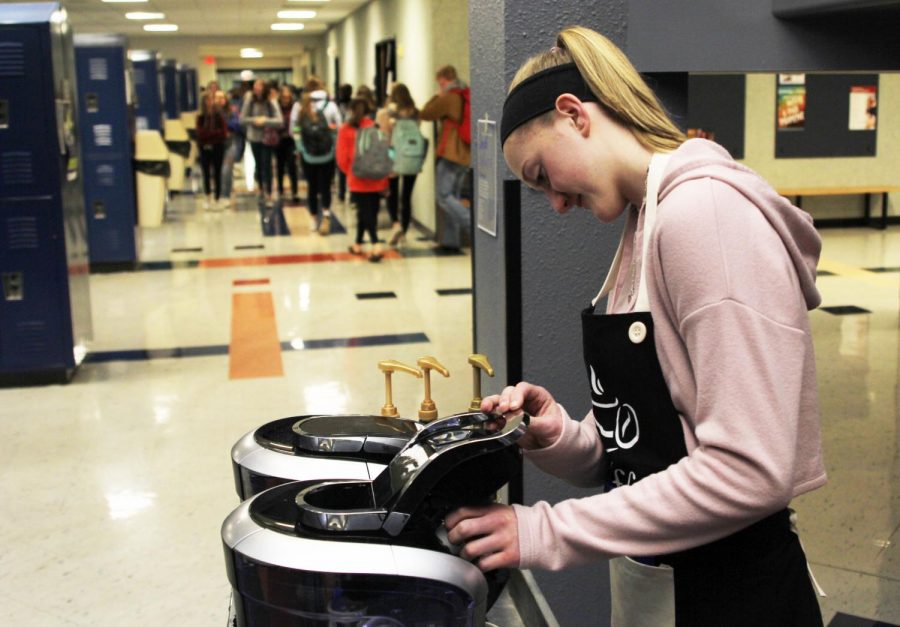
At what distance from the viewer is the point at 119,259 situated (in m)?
9.48

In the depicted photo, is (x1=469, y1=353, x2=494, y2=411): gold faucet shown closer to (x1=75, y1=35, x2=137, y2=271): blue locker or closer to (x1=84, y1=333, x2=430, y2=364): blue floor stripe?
(x1=84, y1=333, x2=430, y2=364): blue floor stripe

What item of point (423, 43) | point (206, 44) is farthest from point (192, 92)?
point (423, 43)

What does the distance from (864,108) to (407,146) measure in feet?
17.7

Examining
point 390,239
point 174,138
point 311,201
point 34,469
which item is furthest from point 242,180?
point 34,469

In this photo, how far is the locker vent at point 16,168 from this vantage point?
5613 millimetres

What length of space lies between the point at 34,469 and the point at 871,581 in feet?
10.9

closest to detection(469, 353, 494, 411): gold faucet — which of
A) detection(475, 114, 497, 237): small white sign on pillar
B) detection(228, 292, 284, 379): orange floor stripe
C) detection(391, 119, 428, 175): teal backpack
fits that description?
detection(475, 114, 497, 237): small white sign on pillar

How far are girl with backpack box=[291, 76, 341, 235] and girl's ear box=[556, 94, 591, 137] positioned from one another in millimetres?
10636

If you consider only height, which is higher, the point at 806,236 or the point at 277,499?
the point at 806,236

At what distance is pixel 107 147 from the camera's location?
928 centimetres

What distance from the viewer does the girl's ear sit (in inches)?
49.2

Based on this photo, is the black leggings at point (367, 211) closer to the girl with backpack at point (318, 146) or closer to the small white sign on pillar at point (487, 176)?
the girl with backpack at point (318, 146)

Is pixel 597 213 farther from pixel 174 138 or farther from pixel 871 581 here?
pixel 174 138

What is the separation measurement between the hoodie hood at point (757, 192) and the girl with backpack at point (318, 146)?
10714 millimetres
